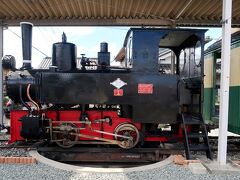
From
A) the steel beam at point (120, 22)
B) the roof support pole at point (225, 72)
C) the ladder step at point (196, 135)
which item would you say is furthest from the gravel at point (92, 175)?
the steel beam at point (120, 22)

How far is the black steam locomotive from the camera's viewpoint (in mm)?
6238

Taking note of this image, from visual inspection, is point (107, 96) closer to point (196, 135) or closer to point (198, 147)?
point (196, 135)

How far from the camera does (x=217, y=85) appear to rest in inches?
359

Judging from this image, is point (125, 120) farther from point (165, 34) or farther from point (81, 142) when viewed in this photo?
point (165, 34)

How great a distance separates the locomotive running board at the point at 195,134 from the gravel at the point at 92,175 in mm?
788

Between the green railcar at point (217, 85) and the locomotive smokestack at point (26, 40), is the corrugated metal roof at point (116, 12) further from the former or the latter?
the locomotive smokestack at point (26, 40)

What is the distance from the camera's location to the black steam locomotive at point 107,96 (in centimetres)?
624

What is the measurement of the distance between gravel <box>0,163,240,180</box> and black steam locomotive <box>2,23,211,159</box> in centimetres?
126

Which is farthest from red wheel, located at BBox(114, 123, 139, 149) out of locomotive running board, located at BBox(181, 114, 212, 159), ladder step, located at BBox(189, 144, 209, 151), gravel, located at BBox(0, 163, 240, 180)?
gravel, located at BBox(0, 163, 240, 180)

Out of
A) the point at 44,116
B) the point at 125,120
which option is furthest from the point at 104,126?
the point at 44,116

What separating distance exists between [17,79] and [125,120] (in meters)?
2.52

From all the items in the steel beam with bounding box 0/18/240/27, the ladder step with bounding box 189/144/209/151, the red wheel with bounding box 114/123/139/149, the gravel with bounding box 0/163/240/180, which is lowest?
the gravel with bounding box 0/163/240/180

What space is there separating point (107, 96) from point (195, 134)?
191cm

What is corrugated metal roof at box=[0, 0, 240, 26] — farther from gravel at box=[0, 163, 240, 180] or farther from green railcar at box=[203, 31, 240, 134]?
gravel at box=[0, 163, 240, 180]
